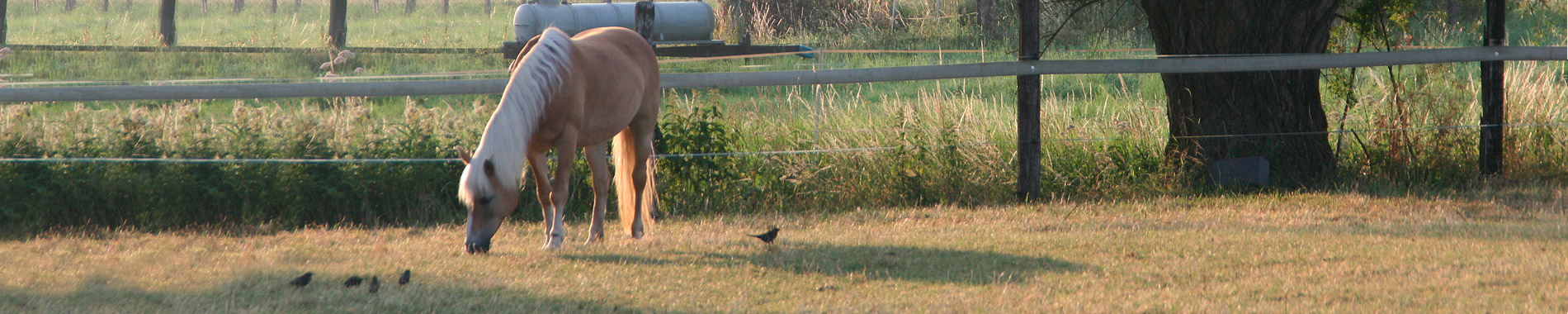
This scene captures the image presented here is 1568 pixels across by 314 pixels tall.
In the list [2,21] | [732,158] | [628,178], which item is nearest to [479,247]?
[628,178]

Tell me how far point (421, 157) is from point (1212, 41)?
173 inches

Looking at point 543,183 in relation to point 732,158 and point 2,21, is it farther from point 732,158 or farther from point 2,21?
point 2,21

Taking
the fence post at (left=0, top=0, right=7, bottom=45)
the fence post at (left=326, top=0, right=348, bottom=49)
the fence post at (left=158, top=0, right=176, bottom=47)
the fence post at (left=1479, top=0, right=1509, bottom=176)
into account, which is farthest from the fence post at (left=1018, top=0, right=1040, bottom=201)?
the fence post at (left=0, top=0, right=7, bottom=45)

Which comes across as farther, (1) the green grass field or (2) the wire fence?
(2) the wire fence

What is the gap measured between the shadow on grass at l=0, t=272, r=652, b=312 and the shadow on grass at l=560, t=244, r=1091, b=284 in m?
0.71

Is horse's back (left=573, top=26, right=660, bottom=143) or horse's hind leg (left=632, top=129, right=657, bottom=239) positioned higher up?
horse's back (left=573, top=26, right=660, bottom=143)

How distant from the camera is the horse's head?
3934mm

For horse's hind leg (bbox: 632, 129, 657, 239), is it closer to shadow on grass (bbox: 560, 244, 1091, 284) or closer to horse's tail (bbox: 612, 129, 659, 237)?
horse's tail (bbox: 612, 129, 659, 237)

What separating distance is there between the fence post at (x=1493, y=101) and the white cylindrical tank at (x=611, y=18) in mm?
8666

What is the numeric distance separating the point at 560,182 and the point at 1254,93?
12.9ft

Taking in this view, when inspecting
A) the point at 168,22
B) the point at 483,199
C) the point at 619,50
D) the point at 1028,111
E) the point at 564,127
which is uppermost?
the point at 168,22

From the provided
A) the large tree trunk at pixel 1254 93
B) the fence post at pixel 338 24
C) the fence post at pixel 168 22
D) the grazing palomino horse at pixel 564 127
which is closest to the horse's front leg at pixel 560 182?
the grazing palomino horse at pixel 564 127

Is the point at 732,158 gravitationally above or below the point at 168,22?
below

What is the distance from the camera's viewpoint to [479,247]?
167 inches
